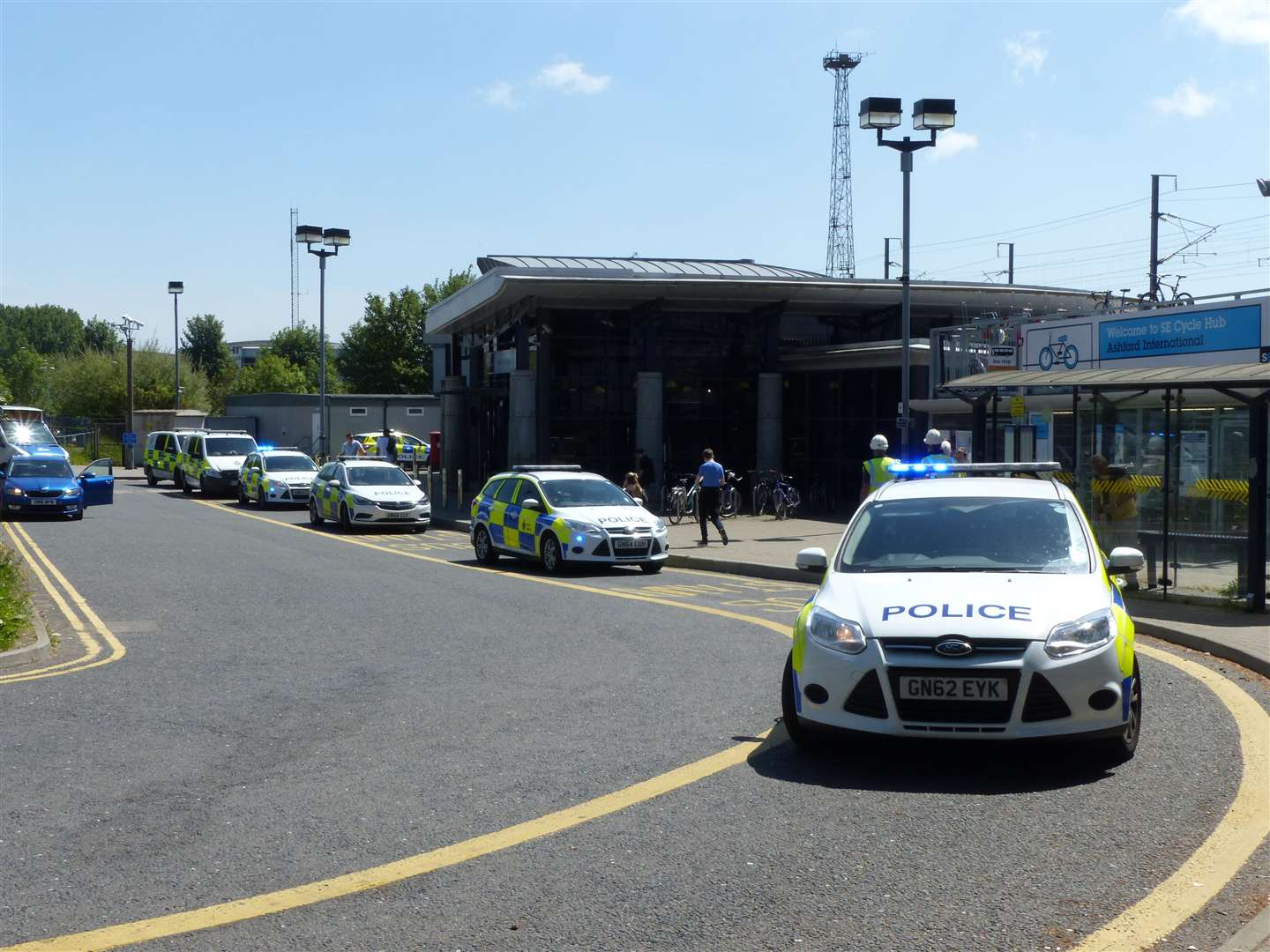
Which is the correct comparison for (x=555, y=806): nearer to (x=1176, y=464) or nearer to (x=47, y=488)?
(x=1176, y=464)

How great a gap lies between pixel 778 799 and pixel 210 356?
131m

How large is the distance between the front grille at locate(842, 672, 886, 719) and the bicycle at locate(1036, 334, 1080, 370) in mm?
14480

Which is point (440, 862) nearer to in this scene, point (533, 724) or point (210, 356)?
point (533, 724)

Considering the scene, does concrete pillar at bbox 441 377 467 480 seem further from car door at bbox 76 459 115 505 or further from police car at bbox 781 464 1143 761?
police car at bbox 781 464 1143 761

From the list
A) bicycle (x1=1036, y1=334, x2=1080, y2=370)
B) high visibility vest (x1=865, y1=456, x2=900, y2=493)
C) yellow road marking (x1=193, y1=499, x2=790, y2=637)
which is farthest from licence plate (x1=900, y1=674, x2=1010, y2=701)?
bicycle (x1=1036, y1=334, x2=1080, y2=370)

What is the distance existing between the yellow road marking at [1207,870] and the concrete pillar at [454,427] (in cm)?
3488

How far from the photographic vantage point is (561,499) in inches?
805

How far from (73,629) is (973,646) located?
9804 mm

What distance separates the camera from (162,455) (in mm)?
49094

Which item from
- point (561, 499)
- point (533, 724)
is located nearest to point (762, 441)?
point (561, 499)

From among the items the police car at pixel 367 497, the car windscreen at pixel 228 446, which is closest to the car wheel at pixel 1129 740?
the police car at pixel 367 497

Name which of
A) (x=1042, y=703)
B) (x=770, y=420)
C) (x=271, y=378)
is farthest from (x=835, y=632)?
(x=271, y=378)

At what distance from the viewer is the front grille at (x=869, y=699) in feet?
22.5

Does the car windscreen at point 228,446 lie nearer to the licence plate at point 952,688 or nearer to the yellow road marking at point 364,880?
the yellow road marking at point 364,880
